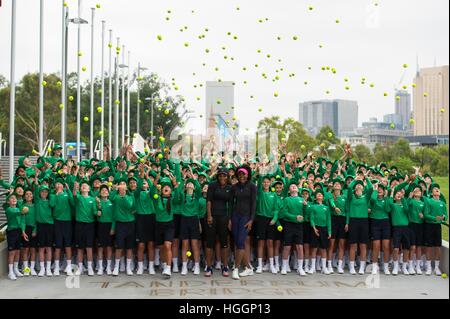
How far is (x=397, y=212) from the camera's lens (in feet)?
33.1

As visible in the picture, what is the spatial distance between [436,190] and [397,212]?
782mm

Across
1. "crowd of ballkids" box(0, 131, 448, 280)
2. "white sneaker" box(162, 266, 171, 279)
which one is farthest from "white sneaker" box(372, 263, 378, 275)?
"white sneaker" box(162, 266, 171, 279)

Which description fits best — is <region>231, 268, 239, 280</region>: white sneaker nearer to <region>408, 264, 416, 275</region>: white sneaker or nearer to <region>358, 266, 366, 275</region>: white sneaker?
<region>358, 266, 366, 275</region>: white sneaker

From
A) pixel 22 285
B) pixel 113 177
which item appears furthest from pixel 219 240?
pixel 22 285

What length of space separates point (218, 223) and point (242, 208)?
463 mm

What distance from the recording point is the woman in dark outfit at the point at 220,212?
9484 mm

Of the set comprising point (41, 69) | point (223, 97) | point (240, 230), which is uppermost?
point (41, 69)

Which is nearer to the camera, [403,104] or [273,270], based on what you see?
[273,270]

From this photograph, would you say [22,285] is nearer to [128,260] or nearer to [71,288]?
[71,288]

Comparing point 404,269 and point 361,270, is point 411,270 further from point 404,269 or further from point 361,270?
point 361,270

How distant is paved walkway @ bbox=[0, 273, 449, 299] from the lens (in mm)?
8359

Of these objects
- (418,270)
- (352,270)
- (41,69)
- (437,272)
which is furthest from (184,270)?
(41,69)

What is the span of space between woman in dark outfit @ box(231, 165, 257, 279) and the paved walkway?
0.49m

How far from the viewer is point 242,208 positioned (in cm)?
949
